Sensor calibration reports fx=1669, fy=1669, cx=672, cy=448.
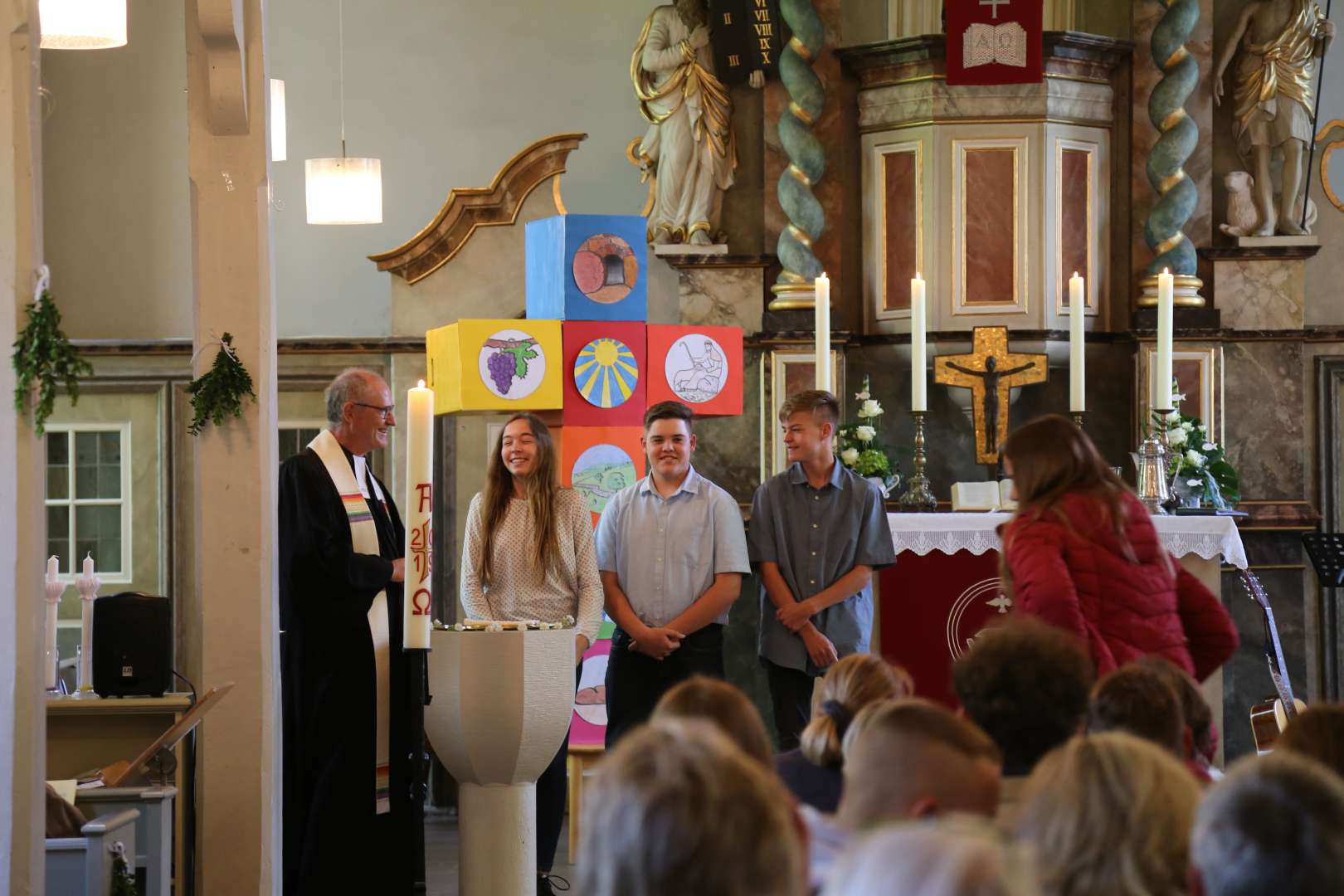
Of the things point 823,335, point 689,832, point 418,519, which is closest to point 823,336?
point 823,335

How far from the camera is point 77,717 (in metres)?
5.20

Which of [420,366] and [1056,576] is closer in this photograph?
[1056,576]

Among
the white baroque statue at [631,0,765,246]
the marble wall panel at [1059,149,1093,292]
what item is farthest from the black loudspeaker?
the marble wall panel at [1059,149,1093,292]

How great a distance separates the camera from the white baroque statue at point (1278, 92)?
28.4 feet

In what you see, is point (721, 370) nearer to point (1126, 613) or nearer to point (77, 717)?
point (77, 717)

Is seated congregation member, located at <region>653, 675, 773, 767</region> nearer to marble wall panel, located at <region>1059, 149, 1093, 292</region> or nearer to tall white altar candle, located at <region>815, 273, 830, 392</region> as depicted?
tall white altar candle, located at <region>815, 273, 830, 392</region>

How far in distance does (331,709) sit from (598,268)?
212cm

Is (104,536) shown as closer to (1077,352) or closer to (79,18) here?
(79,18)

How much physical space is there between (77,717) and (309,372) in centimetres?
445

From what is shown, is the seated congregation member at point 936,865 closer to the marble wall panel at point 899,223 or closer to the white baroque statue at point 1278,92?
the marble wall panel at point 899,223

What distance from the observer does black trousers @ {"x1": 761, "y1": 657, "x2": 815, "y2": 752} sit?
5.25 metres

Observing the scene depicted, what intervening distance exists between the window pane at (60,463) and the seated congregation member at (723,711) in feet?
26.3

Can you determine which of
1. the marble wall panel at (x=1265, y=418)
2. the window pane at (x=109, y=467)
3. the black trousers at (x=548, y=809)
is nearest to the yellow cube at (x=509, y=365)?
the black trousers at (x=548, y=809)

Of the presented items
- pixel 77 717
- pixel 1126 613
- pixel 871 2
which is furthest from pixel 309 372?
pixel 1126 613
